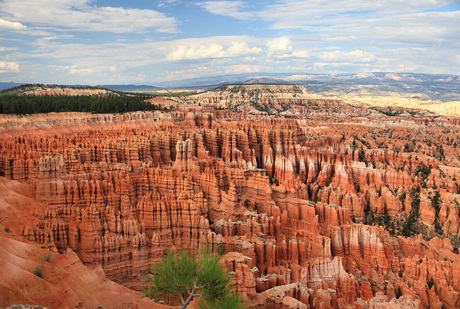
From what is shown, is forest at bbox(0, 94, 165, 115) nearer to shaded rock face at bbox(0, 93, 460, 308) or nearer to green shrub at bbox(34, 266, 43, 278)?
shaded rock face at bbox(0, 93, 460, 308)

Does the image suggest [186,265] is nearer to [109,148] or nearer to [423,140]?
[109,148]

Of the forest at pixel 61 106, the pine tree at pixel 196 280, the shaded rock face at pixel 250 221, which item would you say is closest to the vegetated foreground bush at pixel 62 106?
the forest at pixel 61 106

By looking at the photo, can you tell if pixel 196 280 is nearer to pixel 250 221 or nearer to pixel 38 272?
pixel 38 272

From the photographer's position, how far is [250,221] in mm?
27891

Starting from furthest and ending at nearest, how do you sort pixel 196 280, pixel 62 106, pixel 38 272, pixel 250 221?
1. pixel 62 106
2. pixel 250 221
3. pixel 38 272
4. pixel 196 280

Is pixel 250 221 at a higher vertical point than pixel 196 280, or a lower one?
lower

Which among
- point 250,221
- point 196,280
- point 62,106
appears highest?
point 62,106

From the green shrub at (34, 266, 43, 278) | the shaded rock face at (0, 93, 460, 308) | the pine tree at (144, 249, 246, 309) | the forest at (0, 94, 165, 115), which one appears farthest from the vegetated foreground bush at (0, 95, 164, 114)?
the pine tree at (144, 249, 246, 309)

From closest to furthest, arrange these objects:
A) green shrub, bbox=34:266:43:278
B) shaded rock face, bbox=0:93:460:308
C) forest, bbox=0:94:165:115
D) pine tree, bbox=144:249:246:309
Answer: pine tree, bbox=144:249:246:309 → green shrub, bbox=34:266:43:278 → shaded rock face, bbox=0:93:460:308 → forest, bbox=0:94:165:115

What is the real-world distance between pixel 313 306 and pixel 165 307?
9125mm

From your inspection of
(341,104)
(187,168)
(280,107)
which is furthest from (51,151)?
(341,104)

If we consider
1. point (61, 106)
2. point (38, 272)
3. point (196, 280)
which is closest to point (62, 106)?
point (61, 106)

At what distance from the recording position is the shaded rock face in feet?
73.6

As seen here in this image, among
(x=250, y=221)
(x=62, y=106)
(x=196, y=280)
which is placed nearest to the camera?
(x=196, y=280)
